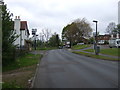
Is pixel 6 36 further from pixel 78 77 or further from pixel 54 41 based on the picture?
pixel 54 41

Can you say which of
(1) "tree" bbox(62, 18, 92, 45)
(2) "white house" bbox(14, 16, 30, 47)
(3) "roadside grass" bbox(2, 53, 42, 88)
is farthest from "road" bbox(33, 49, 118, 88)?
(1) "tree" bbox(62, 18, 92, 45)

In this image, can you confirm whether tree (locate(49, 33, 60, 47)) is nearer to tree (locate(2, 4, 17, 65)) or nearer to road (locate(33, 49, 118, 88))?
tree (locate(2, 4, 17, 65))

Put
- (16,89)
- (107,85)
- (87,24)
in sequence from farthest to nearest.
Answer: (87,24)
(107,85)
(16,89)

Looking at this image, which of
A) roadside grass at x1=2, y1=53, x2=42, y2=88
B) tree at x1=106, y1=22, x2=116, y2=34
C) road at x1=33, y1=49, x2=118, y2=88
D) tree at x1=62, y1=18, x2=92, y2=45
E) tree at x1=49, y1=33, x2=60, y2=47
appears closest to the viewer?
road at x1=33, y1=49, x2=118, y2=88

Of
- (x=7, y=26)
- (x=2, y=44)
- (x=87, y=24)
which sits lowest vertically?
A: (x=2, y=44)

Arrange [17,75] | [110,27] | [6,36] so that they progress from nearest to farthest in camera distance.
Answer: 1. [17,75]
2. [6,36]
3. [110,27]

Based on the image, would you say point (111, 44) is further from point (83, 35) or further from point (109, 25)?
point (109, 25)

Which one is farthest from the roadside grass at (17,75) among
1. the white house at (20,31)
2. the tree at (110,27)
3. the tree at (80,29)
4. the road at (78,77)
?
the tree at (110,27)

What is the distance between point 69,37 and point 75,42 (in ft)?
19.3

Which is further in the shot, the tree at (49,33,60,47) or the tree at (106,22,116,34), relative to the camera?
the tree at (49,33,60,47)

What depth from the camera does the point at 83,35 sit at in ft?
239

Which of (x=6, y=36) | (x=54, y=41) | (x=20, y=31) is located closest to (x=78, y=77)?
(x=6, y=36)

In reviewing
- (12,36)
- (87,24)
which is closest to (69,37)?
(87,24)

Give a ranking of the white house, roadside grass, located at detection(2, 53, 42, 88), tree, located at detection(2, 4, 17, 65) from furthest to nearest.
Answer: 1. the white house
2. tree, located at detection(2, 4, 17, 65)
3. roadside grass, located at detection(2, 53, 42, 88)
